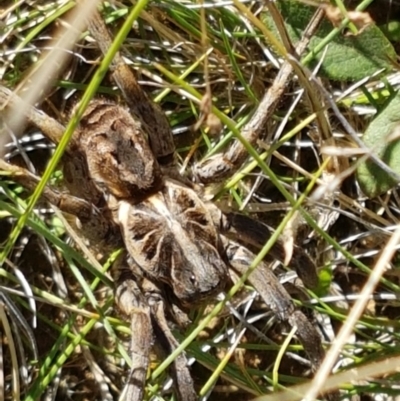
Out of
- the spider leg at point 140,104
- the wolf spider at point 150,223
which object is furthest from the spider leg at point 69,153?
the spider leg at point 140,104

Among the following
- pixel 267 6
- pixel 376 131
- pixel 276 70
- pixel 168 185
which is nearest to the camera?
pixel 267 6

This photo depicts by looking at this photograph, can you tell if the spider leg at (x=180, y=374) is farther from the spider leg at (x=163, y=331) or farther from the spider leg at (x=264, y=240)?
the spider leg at (x=264, y=240)

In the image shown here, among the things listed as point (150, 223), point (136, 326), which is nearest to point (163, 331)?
point (136, 326)

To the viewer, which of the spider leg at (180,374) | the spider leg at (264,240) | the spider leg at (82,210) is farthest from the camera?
the spider leg at (264,240)

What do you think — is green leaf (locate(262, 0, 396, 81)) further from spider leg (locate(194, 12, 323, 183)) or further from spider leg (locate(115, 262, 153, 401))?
spider leg (locate(115, 262, 153, 401))

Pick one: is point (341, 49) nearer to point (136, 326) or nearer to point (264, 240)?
point (264, 240)

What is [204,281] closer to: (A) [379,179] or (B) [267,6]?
(A) [379,179]

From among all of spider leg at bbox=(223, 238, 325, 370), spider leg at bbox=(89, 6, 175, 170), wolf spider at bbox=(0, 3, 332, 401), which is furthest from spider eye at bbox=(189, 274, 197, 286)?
spider leg at bbox=(89, 6, 175, 170)

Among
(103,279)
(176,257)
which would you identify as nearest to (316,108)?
(176,257)
